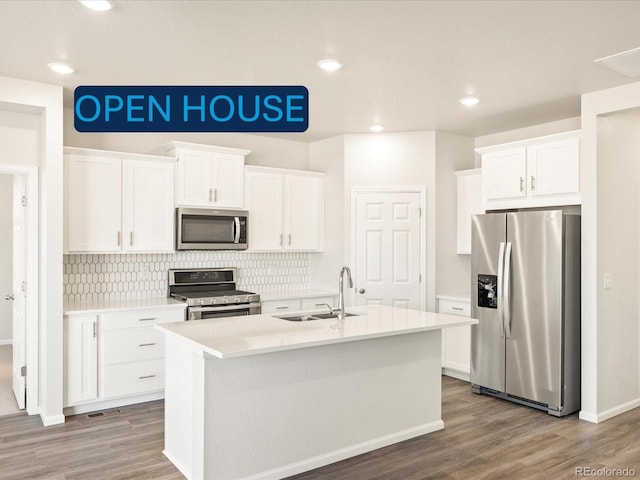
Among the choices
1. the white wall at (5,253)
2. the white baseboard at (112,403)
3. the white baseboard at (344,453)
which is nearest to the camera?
the white baseboard at (344,453)

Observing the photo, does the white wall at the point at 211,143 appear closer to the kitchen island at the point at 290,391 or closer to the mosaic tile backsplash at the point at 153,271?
the mosaic tile backsplash at the point at 153,271

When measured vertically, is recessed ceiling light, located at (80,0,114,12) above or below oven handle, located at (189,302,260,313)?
above

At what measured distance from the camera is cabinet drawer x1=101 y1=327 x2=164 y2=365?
4.28 m

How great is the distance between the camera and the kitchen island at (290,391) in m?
2.91

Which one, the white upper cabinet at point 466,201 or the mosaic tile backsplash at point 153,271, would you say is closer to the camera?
the mosaic tile backsplash at point 153,271

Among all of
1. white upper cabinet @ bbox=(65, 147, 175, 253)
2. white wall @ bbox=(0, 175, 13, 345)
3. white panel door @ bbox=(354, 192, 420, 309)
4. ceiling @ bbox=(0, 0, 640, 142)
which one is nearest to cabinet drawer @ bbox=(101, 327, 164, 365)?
white upper cabinet @ bbox=(65, 147, 175, 253)

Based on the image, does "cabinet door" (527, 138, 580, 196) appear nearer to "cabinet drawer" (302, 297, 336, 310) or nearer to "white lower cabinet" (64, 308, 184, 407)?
"cabinet drawer" (302, 297, 336, 310)

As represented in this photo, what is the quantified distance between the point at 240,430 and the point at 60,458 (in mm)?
1313

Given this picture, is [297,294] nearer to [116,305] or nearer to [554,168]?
[116,305]

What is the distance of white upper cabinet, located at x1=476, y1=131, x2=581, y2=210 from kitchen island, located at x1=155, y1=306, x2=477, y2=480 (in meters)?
1.63

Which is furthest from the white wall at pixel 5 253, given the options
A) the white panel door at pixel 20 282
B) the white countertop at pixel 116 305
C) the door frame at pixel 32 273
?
the door frame at pixel 32 273

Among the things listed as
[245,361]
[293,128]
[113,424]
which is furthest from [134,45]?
[113,424]

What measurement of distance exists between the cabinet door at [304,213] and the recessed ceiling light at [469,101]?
2.01 metres

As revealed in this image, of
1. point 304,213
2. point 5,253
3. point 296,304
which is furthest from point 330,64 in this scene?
point 5,253
